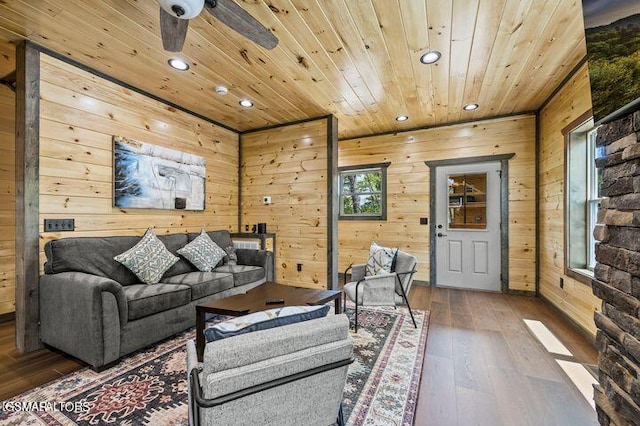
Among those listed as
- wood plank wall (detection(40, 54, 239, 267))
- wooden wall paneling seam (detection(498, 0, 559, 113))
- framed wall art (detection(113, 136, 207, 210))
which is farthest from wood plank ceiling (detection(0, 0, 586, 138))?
framed wall art (detection(113, 136, 207, 210))

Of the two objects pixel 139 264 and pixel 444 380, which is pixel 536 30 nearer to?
pixel 444 380

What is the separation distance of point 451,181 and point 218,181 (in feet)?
12.2

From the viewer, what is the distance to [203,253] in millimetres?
3520

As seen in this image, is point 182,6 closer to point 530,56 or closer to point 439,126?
point 530,56

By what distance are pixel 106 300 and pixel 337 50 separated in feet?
9.05

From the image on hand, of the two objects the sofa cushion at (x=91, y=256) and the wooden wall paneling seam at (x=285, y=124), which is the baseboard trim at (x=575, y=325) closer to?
the wooden wall paneling seam at (x=285, y=124)

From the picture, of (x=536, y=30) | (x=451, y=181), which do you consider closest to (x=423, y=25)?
(x=536, y=30)

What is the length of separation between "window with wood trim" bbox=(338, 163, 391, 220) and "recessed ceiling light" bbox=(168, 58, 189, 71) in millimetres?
3275

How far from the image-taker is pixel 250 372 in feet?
3.01

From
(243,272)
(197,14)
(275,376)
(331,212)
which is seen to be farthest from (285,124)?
(275,376)

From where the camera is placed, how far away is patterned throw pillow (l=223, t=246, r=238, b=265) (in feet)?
12.7

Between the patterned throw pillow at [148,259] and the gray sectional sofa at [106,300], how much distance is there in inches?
3.6

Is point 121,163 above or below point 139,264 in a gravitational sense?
above

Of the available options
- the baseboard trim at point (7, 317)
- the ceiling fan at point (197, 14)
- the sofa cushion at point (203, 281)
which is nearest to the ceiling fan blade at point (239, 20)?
the ceiling fan at point (197, 14)
